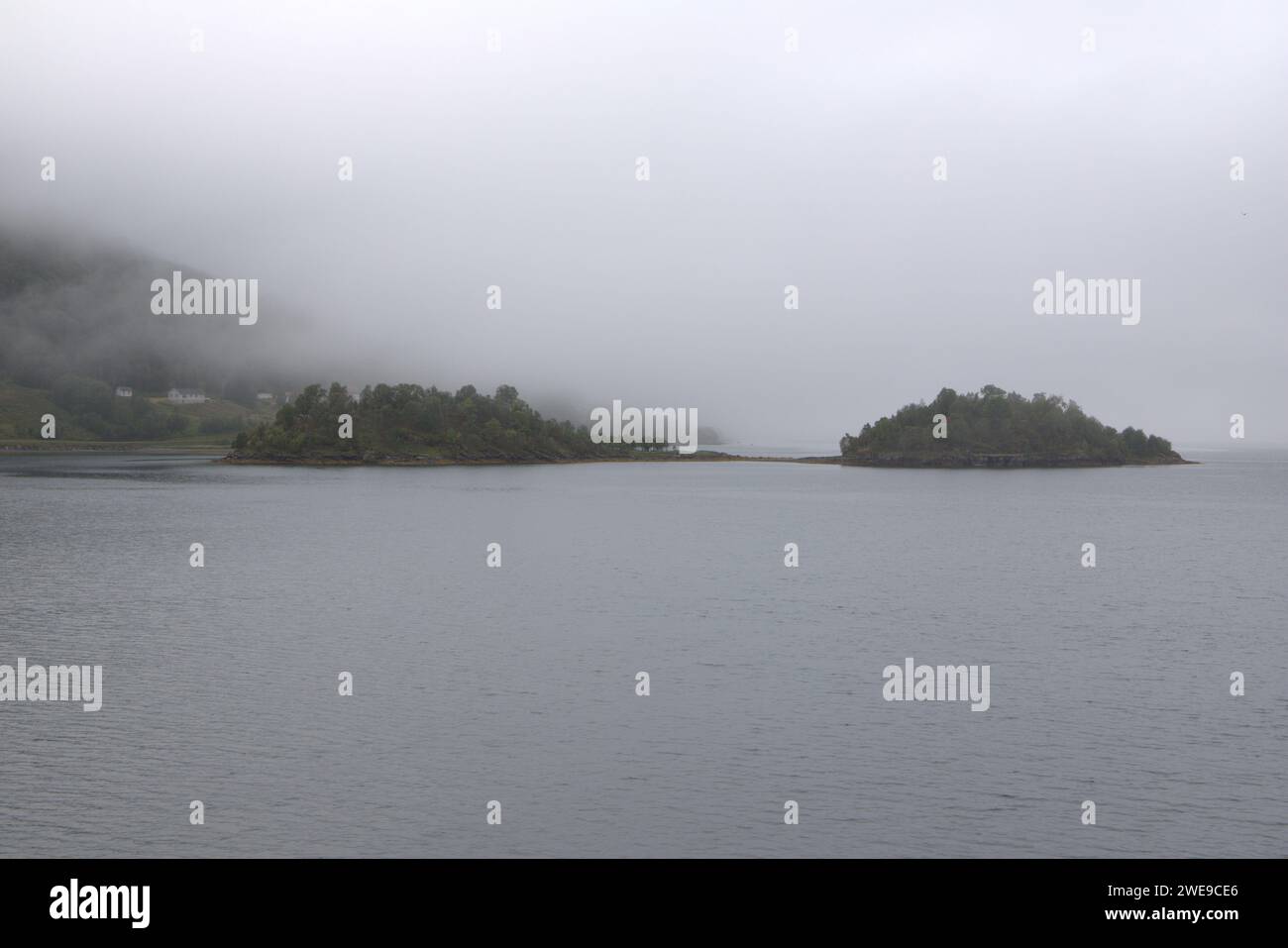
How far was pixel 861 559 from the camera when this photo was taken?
253ft

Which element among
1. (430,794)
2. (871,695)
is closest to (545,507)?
(871,695)

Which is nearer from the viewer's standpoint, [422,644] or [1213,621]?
[422,644]

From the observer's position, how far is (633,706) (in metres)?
32.8

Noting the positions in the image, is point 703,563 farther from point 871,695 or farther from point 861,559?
point 871,695

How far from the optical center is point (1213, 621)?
169 ft

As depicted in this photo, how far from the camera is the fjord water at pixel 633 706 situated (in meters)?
22.8

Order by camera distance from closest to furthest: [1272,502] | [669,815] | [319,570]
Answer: [669,815] < [319,570] < [1272,502]

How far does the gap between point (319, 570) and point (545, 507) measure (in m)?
66.3

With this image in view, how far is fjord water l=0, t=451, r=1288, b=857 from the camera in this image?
74.6 feet
